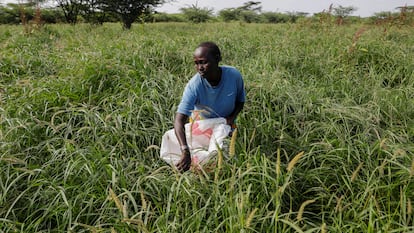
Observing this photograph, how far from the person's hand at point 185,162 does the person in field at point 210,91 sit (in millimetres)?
73

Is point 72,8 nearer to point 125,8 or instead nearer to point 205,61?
point 125,8

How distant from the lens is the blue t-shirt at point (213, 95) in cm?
205

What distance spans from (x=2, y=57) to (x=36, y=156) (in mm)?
2170

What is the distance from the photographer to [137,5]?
8078 millimetres

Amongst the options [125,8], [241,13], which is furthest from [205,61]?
[241,13]

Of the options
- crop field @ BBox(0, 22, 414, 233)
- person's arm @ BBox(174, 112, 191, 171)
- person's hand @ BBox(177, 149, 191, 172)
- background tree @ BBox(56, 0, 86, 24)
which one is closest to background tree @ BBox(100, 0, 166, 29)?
background tree @ BBox(56, 0, 86, 24)

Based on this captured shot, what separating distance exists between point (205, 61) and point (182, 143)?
0.50 meters

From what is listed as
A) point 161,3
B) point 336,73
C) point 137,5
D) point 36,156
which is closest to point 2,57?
point 36,156

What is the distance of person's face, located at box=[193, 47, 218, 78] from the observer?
1898 mm

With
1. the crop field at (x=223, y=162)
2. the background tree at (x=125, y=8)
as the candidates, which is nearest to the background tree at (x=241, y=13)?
the background tree at (x=125, y=8)

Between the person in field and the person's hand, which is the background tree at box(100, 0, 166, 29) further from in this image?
the person's hand

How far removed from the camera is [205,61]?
74.9 inches

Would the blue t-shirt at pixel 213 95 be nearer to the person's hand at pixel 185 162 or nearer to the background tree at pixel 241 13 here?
the person's hand at pixel 185 162

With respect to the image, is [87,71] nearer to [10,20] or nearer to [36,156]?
[36,156]
